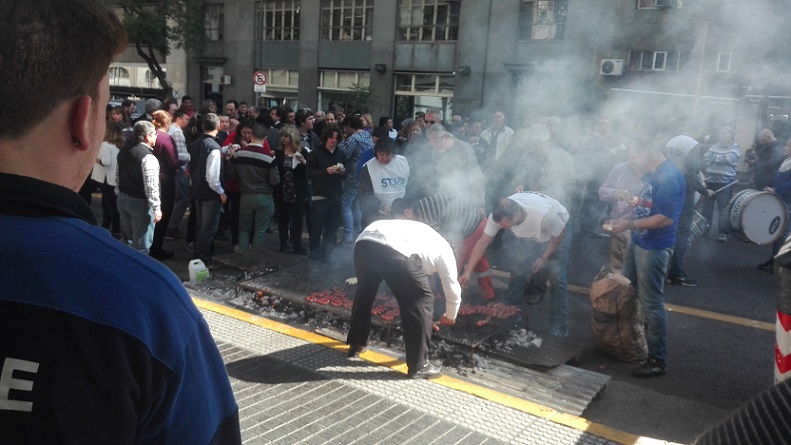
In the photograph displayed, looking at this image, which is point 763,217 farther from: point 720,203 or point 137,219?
point 137,219

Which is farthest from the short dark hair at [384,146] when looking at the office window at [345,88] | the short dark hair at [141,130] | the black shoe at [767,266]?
the office window at [345,88]

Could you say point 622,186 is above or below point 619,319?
above

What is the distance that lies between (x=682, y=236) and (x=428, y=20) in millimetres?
16762

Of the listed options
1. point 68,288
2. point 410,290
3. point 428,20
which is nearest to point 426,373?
point 410,290

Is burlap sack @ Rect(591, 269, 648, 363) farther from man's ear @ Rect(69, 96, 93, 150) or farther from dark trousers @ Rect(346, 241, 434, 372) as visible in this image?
man's ear @ Rect(69, 96, 93, 150)

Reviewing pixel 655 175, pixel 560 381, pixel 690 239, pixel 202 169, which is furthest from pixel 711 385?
pixel 202 169

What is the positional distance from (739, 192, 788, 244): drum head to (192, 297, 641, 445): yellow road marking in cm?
523

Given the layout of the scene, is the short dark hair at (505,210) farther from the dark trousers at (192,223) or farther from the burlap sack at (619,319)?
the dark trousers at (192,223)

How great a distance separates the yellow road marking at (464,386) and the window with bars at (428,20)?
17869mm

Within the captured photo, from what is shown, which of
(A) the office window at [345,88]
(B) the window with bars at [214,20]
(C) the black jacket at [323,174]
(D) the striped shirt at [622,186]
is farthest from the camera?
(B) the window with bars at [214,20]

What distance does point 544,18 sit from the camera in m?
16.5

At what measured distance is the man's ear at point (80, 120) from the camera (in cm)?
106

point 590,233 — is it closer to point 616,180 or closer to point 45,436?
point 616,180

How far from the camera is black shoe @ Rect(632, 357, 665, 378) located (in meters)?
4.76
